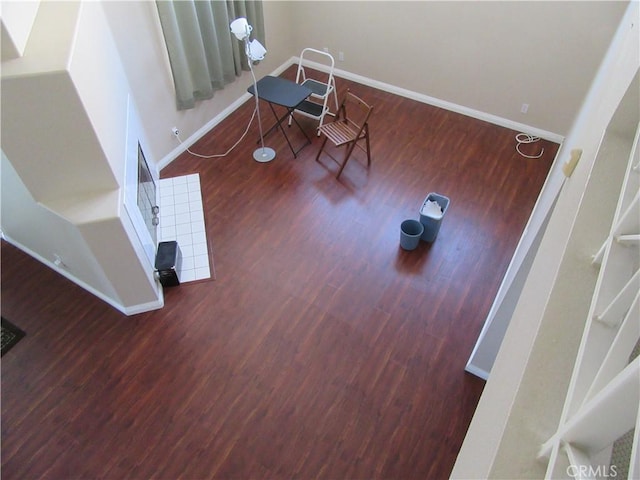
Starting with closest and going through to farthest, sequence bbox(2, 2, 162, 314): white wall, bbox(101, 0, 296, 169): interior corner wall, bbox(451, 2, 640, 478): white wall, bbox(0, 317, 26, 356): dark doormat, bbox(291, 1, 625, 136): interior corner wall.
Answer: bbox(451, 2, 640, 478): white wall < bbox(2, 2, 162, 314): white wall < bbox(0, 317, 26, 356): dark doormat < bbox(101, 0, 296, 169): interior corner wall < bbox(291, 1, 625, 136): interior corner wall

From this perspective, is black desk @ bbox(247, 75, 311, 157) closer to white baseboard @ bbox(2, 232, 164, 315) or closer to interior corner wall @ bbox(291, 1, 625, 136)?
interior corner wall @ bbox(291, 1, 625, 136)

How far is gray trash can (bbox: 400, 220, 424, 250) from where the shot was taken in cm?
345

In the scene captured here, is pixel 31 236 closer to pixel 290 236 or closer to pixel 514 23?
pixel 290 236

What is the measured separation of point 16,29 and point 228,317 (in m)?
2.05

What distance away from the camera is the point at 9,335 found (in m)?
3.03

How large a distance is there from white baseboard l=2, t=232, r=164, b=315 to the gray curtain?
68.9 inches

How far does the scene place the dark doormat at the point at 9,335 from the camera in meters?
2.97

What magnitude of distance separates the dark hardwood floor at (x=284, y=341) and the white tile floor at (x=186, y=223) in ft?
0.32

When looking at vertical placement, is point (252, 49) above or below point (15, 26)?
below

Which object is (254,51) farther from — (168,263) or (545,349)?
(545,349)

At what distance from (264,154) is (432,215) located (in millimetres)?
1803

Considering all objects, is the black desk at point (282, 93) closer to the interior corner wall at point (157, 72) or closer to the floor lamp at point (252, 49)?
the floor lamp at point (252, 49)

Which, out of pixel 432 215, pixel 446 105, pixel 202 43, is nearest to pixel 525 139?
pixel 446 105

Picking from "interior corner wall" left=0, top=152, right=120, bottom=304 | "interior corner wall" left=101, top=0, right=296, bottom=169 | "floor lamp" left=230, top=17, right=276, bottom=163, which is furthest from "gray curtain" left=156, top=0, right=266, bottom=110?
"interior corner wall" left=0, top=152, right=120, bottom=304
